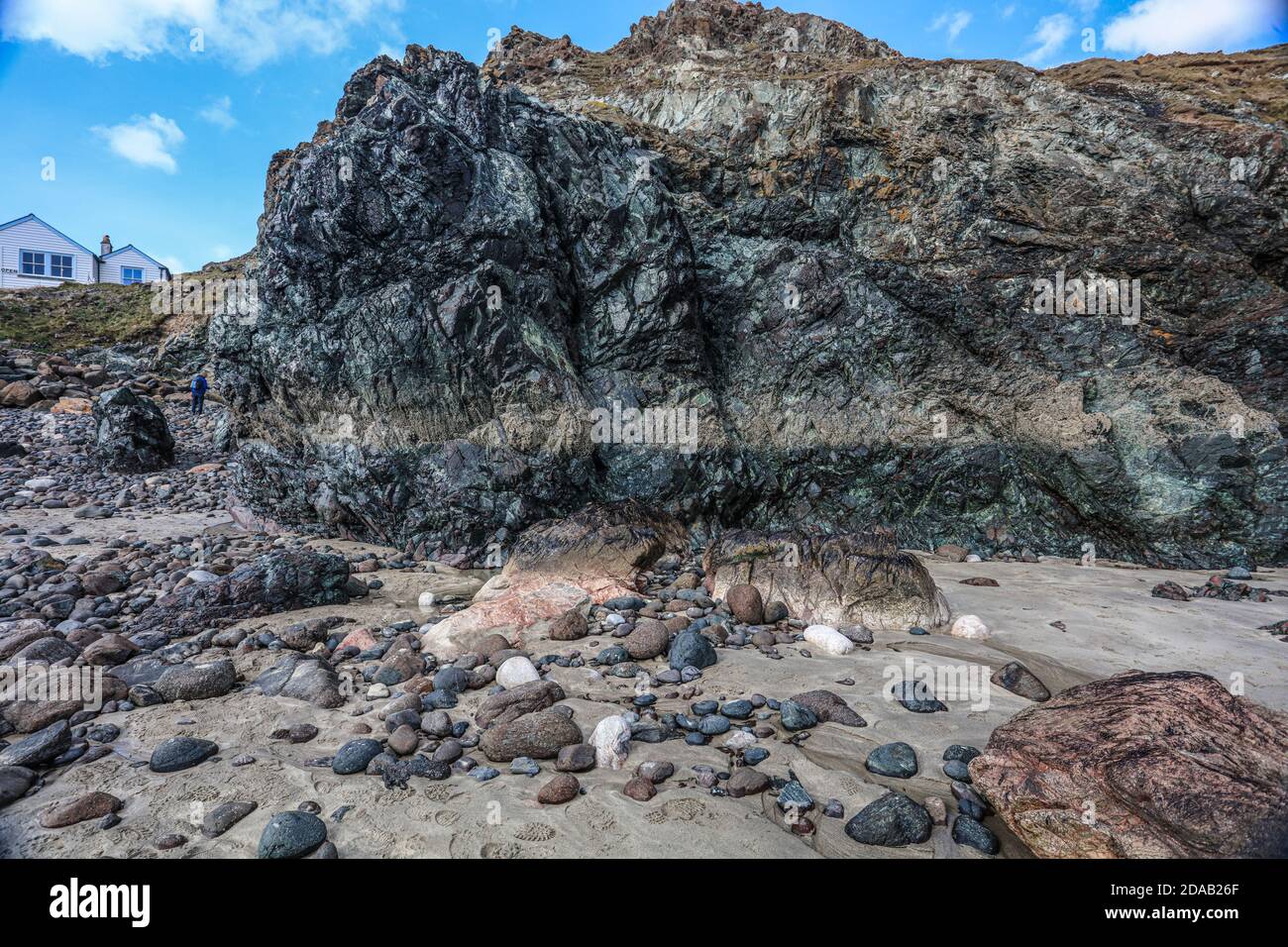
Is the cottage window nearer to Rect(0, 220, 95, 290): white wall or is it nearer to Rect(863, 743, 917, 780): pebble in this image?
Rect(0, 220, 95, 290): white wall

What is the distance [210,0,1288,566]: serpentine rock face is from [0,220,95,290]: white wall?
38.5 meters

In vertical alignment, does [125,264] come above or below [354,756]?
above

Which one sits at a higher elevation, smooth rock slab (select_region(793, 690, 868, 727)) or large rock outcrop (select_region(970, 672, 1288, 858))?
large rock outcrop (select_region(970, 672, 1288, 858))

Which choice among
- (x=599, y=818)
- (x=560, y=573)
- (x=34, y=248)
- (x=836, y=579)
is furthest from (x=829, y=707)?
(x=34, y=248)

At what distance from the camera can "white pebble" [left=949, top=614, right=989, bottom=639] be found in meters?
5.34

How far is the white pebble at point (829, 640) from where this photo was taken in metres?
4.96

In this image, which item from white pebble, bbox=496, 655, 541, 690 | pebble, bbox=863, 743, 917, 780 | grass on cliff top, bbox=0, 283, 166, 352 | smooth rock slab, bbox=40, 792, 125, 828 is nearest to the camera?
smooth rock slab, bbox=40, 792, 125, 828

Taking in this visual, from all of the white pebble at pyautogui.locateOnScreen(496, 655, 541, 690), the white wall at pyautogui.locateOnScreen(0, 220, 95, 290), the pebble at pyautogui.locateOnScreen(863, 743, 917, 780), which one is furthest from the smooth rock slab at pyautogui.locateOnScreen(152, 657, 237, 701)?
the white wall at pyautogui.locateOnScreen(0, 220, 95, 290)

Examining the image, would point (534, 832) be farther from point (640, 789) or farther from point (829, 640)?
point (829, 640)

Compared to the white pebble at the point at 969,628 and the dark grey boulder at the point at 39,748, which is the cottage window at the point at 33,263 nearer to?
the dark grey boulder at the point at 39,748

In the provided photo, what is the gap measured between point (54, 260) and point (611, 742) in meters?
50.4

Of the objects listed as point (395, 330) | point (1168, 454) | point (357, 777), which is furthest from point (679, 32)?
point (357, 777)

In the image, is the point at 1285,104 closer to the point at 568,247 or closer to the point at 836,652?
the point at 568,247

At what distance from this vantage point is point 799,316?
11453 mm
